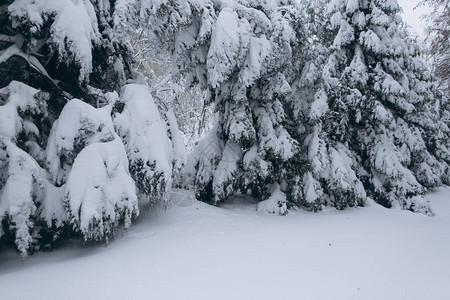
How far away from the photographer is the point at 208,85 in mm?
5742

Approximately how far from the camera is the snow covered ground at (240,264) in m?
2.75

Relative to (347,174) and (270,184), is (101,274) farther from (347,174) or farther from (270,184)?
(347,174)

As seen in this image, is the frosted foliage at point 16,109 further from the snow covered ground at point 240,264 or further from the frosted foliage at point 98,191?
the snow covered ground at point 240,264

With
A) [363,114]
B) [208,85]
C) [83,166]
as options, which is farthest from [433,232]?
[83,166]

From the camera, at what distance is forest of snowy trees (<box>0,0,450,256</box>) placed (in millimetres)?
3469

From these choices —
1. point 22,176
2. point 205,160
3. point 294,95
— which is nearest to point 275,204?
point 205,160

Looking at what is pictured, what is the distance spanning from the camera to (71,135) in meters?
3.58

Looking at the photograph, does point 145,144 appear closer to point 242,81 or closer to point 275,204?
point 242,81

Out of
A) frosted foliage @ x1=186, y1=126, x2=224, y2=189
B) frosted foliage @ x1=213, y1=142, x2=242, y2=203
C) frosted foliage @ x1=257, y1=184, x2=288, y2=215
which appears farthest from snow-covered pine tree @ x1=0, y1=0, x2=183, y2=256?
frosted foliage @ x1=257, y1=184, x2=288, y2=215

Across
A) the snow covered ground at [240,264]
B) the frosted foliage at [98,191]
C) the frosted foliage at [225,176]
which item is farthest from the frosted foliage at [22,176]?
the frosted foliage at [225,176]

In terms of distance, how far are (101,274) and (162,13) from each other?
149 inches

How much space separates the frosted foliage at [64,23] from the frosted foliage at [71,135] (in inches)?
19.3

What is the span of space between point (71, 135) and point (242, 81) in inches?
117

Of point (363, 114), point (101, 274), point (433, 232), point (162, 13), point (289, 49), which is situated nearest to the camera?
point (101, 274)
